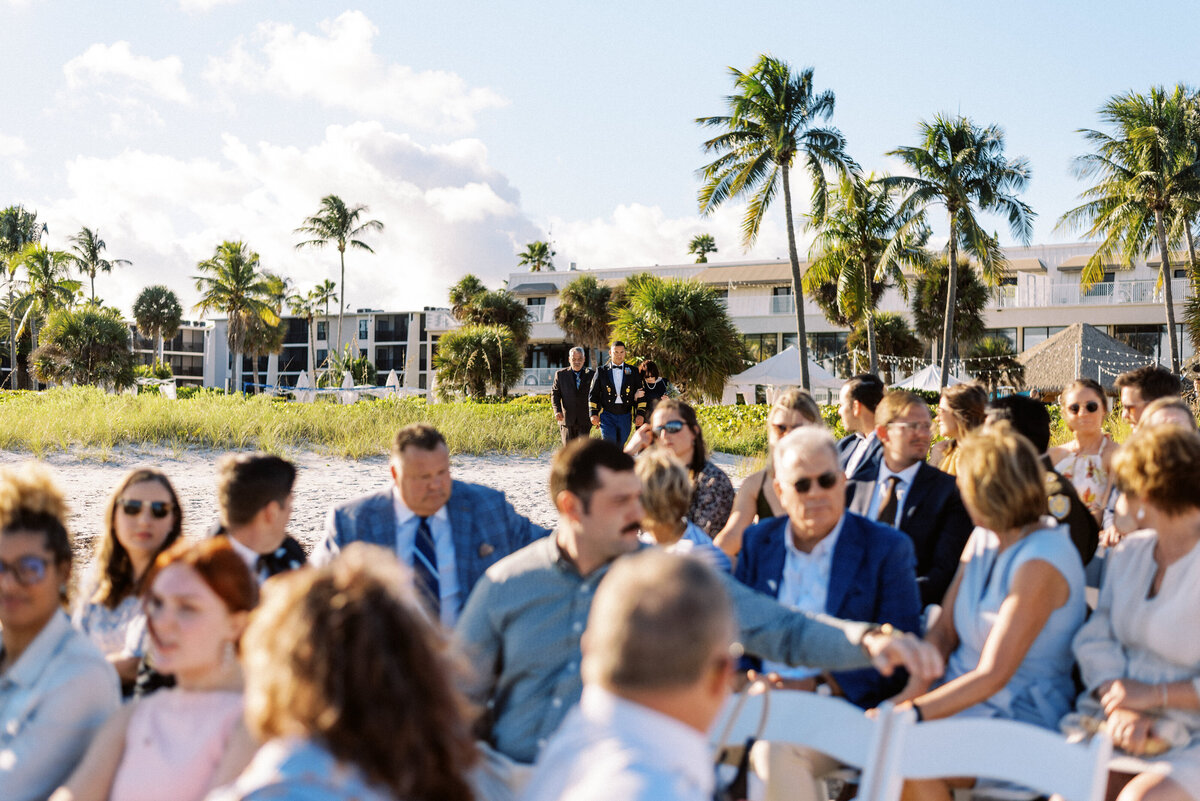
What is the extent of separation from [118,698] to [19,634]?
0.38 metres

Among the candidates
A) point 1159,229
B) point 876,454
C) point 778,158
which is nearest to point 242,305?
point 778,158

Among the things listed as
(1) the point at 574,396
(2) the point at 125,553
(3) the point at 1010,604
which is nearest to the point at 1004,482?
(3) the point at 1010,604

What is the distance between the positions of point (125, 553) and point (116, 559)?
0.03 meters

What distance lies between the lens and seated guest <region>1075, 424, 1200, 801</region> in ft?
8.20

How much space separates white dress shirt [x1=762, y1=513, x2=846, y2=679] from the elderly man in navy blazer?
1.28m

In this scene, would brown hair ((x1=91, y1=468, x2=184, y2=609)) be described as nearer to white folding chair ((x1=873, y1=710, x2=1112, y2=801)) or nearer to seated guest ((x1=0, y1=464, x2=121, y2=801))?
seated guest ((x1=0, y1=464, x2=121, y2=801))

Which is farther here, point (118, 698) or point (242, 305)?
point (242, 305)

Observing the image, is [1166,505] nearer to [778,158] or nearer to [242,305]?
[778,158]

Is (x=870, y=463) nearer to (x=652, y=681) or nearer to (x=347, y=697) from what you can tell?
(x=652, y=681)

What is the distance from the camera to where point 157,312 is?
71625mm

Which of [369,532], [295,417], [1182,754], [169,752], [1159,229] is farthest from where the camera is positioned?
[1159,229]

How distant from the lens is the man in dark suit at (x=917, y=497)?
3738mm

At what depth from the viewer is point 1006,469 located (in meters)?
2.78

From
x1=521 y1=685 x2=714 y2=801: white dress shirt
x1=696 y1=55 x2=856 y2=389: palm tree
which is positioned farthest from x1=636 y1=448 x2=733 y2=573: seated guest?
x1=696 y1=55 x2=856 y2=389: palm tree
